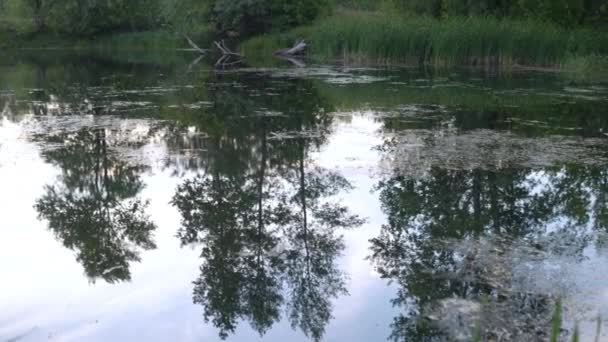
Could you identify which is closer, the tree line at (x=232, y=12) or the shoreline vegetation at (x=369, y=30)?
the shoreline vegetation at (x=369, y=30)

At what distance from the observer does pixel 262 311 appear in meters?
3.79

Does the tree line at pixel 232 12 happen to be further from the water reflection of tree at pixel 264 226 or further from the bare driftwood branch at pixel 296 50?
the water reflection of tree at pixel 264 226

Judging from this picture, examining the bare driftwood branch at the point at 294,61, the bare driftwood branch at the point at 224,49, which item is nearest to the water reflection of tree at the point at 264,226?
the bare driftwood branch at the point at 294,61

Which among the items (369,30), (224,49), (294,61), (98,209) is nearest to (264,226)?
(98,209)

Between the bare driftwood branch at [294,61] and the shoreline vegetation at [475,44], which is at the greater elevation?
the shoreline vegetation at [475,44]

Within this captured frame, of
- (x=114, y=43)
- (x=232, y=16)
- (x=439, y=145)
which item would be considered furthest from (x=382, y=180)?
(x=114, y=43)

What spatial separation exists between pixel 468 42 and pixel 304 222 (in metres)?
12.5

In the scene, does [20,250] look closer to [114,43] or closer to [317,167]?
[317,167]

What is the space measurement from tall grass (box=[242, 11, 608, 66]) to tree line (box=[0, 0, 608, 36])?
304 centimetres

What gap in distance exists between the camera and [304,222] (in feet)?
17.6

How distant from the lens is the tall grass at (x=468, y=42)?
53.6 ft

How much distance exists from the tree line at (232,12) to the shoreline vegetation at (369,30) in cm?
4

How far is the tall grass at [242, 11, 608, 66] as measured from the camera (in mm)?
16328

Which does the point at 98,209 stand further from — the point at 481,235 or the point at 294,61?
the point at 294,61
